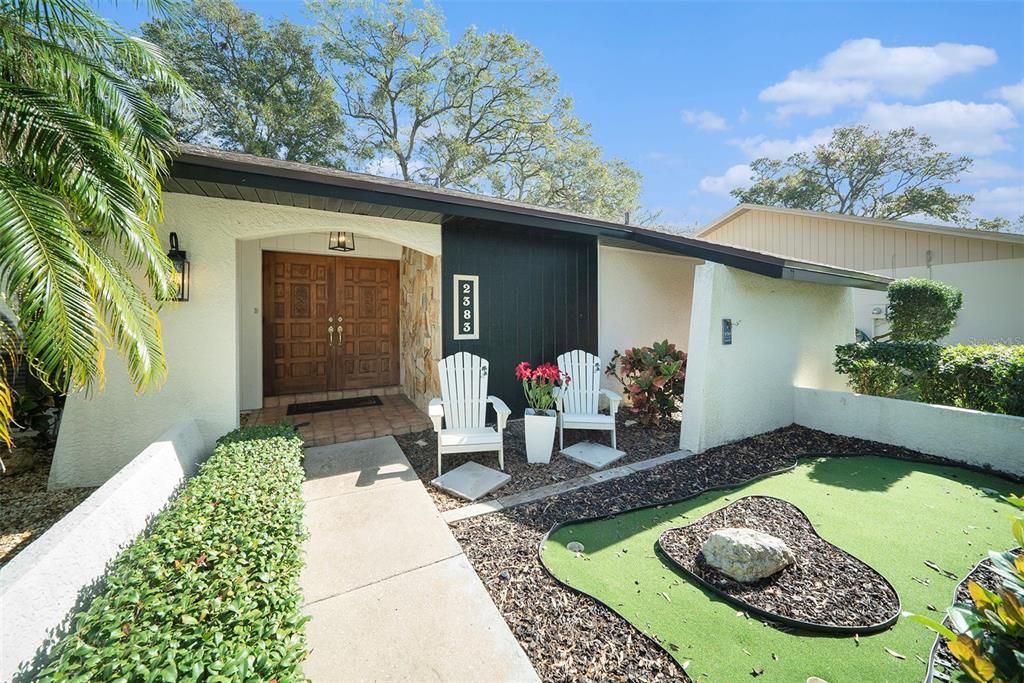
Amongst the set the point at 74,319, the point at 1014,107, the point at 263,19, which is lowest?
the point at 74,319

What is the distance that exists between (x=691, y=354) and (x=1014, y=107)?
516 inches

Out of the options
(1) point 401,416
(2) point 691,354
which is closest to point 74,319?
(1) point 401,416

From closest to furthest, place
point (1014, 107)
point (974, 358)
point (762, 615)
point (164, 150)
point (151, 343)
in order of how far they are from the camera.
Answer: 1. point (762, 615)
2. point (151, 343)
3. point (164, 150)
4. point (974, 358)
5. point (1014, 107)

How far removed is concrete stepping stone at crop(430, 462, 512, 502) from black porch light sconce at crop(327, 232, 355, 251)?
422 centimetres

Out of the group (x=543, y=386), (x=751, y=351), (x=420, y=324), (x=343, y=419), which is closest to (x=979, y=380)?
(x=751, y=351)

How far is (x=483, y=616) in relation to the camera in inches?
78.3

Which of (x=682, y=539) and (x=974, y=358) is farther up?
(x=974, y=358)

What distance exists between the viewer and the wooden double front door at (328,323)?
5.95 m

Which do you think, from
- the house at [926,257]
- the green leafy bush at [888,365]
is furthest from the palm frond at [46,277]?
the house at [926,257]

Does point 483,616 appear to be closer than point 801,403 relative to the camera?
Yes

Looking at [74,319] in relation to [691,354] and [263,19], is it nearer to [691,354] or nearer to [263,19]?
[691,354]

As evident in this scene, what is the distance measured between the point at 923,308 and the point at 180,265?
1093cm

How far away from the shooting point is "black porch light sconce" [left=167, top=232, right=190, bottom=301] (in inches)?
143

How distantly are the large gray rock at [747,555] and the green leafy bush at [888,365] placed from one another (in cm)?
377
